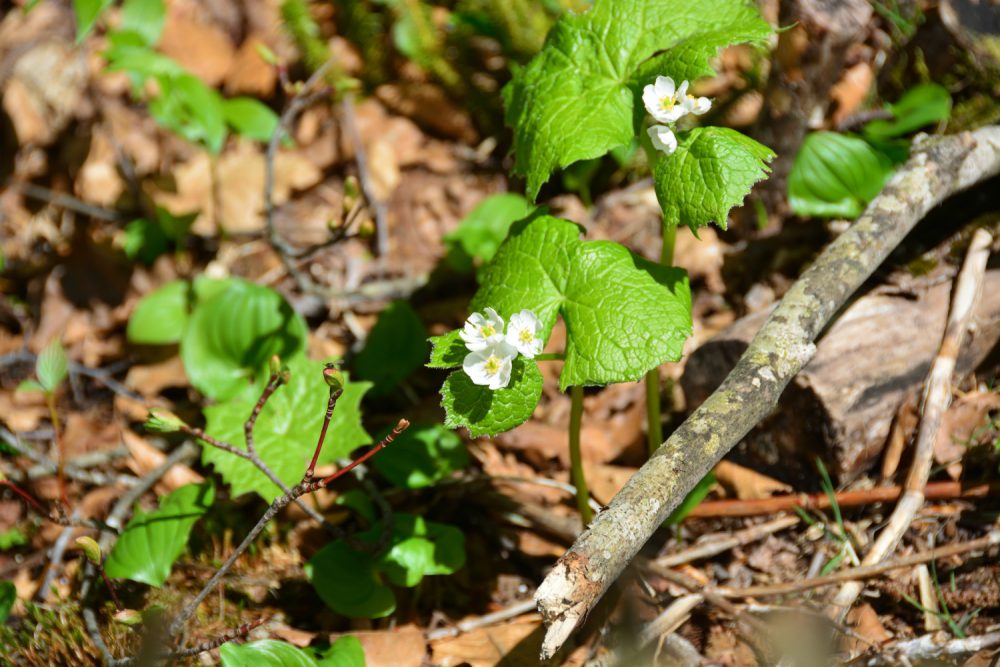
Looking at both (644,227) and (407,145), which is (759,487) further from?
(407,145)

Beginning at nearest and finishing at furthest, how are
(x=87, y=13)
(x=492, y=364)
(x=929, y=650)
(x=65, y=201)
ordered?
(x=492, y=364) → (x=929, y=650) → (x=87, y=13) → (x=65, y=201)

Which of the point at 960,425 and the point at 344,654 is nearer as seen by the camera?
the point at 344,654

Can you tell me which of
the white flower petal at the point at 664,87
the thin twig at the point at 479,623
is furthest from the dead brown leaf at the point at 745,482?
the white flower petal at the point at 664,87

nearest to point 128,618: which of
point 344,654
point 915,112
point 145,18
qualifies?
point 344,654

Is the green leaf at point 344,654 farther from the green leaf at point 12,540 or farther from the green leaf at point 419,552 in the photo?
the green leaf at point 12,540

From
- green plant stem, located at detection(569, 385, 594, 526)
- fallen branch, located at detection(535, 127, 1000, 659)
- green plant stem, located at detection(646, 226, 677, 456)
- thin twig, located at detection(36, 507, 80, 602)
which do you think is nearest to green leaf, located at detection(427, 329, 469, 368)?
green plant stem, located at detection(569, 385, 594, 526)

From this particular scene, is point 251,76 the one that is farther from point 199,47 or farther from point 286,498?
point 286,498
